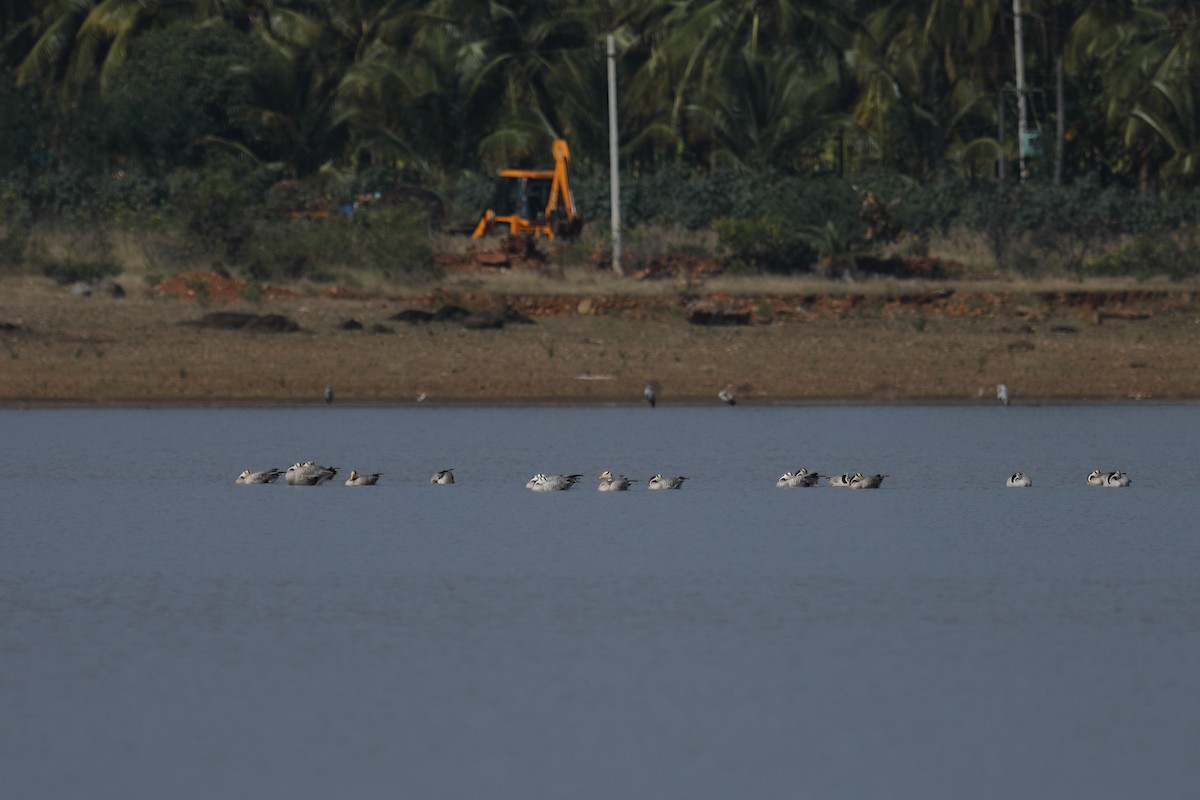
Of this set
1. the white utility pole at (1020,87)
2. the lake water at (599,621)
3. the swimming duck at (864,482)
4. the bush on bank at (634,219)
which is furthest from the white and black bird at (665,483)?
the white utility pole at (1020,87)

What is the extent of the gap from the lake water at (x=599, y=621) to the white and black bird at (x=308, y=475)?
13 centimetres

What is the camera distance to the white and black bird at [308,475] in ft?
63.1

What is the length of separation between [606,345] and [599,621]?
16.7m

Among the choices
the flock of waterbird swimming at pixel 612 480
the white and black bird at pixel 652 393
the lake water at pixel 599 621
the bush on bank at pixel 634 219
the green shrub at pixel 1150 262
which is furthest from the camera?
the green shrub at pixel 1150 262

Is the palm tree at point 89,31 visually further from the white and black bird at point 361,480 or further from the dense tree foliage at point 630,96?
the white and black bird at point 361,480

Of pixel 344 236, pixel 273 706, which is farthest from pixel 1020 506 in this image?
pixel 344 236

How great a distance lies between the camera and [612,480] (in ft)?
61.9

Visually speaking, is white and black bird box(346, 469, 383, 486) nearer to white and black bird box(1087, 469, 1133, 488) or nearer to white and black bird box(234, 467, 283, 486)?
white and black bird box(234, 467, 283, 486)

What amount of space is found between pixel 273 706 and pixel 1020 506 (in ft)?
31.4

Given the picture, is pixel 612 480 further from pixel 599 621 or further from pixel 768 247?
pixel 768 247

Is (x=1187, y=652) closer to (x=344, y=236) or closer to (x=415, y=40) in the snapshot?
(x=344, y=236)

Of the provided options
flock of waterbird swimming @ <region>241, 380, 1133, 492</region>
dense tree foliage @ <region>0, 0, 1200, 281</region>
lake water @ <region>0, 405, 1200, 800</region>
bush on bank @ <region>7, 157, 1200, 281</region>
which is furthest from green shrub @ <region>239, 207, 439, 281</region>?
flock of waterbird swimming @ <region>241, 380, 1133, 492</region>

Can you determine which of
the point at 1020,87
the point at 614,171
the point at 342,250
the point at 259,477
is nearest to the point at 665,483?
the point at 259,477

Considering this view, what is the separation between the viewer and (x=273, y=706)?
34.3 feet
